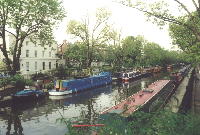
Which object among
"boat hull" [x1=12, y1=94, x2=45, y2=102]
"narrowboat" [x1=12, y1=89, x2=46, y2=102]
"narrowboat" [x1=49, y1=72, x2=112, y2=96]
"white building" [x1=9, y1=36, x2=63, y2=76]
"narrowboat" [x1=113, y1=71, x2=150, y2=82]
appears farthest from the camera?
"narrowboat" [x1=113, y1=71, x2=150, y2=82]

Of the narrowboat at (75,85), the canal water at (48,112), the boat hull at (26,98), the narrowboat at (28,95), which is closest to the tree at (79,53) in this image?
the narrowboat at (75,85)

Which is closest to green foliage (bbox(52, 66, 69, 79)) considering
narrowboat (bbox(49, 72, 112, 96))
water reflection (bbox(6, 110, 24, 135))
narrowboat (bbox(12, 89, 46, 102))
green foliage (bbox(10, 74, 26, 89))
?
narrowboat (bbox(49, 72, 112, 96))

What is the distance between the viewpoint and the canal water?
2219cm

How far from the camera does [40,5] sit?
1478 inches

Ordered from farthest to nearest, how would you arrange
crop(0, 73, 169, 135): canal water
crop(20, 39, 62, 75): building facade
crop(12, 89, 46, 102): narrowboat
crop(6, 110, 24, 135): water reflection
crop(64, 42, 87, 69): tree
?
1. crop(64, 42, 87, 69): tree
2. crop(20, 39, 62, 75): building facade
3. crop(12, 89, 46, 102): narrowboat
4. crop(0, 73, 169, 135): canal water
5. crop(6, 110, 24, 135): water reflection

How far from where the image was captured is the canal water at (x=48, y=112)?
22188mm

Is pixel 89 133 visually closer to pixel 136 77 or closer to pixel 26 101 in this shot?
pixel 26 101

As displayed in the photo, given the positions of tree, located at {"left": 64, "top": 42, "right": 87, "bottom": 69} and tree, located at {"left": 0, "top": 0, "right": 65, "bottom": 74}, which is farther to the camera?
tree, located at {"left": 64, "top": 42, "right": 87, "bottom": 69}

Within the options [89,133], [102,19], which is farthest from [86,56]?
[89,133]

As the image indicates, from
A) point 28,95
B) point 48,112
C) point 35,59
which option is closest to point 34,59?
point 35,59

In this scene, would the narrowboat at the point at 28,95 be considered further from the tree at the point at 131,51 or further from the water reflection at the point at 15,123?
the tree at the point at 131,51

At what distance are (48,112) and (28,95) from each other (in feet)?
21.3

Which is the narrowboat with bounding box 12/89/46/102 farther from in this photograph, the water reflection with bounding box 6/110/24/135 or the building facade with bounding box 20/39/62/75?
the building facade with bounding box 20/39/62/75

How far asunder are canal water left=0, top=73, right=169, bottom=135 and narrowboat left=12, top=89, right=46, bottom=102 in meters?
0.91
